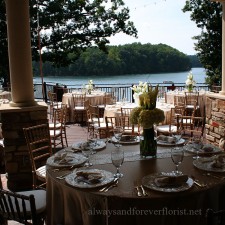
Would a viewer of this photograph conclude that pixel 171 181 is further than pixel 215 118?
No

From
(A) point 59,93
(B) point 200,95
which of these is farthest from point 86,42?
(B) point 200,95

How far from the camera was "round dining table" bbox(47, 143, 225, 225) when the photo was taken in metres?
2.31

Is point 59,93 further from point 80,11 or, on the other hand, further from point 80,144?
point 80,144

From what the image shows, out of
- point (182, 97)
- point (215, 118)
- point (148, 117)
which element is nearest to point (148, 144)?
point (148, 117)

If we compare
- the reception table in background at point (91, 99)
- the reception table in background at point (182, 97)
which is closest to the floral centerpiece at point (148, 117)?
the reception table in background at point (182, 97)

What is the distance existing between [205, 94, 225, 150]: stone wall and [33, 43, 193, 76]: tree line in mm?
7536

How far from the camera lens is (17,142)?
16.1ft

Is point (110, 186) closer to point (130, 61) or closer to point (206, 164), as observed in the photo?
point (206, 164)

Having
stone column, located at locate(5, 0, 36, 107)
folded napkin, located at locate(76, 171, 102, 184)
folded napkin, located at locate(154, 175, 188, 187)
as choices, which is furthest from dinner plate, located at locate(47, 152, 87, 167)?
stone column, located at locate(5, 0, 36, 107)

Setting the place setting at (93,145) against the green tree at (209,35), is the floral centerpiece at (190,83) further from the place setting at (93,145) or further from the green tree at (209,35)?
the green tree at (209,35)

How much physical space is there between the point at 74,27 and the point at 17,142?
1161 centimetres

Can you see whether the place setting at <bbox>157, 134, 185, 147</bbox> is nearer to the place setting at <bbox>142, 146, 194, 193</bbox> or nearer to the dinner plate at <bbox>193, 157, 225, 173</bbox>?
the dinner plate at <bbox>193, 157, 225, 173</bbox>

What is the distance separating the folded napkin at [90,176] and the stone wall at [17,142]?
243 cm

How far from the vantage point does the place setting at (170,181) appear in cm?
240
